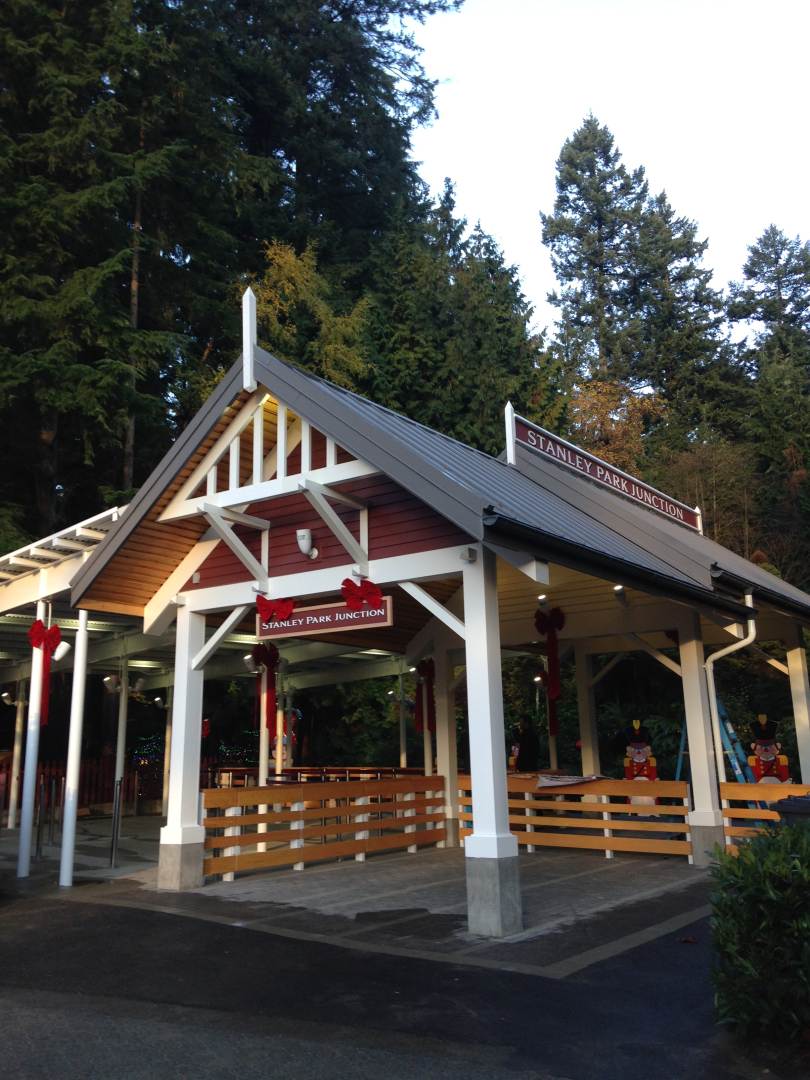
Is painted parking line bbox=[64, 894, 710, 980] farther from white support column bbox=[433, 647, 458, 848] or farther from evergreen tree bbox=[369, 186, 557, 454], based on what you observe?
evergreen tree bbox=[369, 186, 557, 454]

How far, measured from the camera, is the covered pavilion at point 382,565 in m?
8.02

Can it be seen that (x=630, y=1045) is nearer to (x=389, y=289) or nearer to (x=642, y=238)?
(x=389, y=289)

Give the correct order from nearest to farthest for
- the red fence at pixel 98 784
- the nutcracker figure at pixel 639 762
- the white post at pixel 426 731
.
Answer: the nutcracker figure at pixel 639 762, the white post at pixel 426 731, the red fence at pixel 98 784

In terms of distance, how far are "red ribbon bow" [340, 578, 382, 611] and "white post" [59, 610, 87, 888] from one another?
3.78m

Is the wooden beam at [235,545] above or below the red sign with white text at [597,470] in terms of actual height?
below

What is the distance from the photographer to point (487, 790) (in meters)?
7.80

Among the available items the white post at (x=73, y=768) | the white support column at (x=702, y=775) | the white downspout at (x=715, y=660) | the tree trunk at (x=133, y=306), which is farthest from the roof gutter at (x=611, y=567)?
the tree trunk at (x=133, y=306)

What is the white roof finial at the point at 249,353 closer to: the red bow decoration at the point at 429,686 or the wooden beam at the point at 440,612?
the wooden beam at the point at 440,612

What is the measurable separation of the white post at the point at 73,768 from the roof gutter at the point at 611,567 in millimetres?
5824

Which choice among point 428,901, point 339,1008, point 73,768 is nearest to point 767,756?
point 428,901

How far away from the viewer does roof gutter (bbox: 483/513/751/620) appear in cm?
762

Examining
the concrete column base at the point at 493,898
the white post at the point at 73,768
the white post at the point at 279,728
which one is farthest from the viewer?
A: the white post at the point at 279,728

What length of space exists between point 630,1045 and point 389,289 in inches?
1066

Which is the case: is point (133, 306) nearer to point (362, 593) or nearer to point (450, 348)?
point (450, 348)
